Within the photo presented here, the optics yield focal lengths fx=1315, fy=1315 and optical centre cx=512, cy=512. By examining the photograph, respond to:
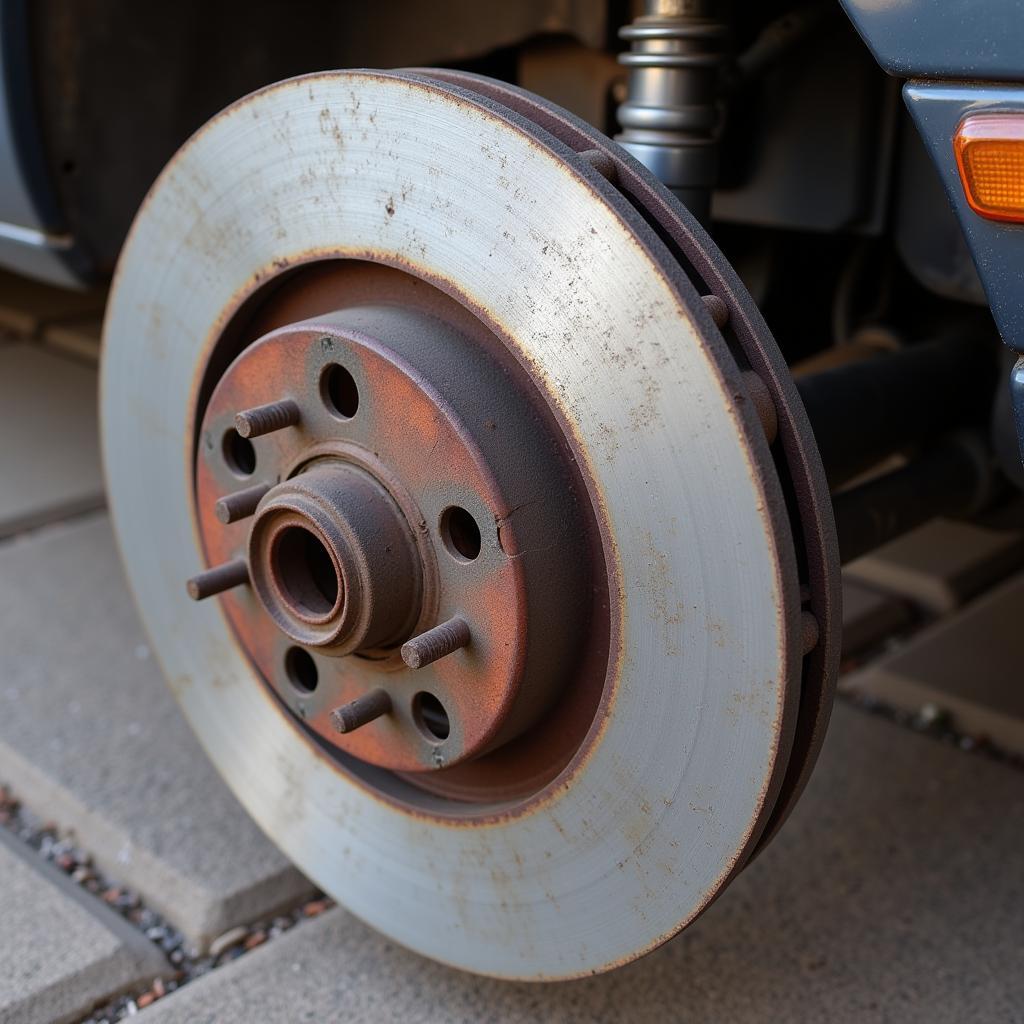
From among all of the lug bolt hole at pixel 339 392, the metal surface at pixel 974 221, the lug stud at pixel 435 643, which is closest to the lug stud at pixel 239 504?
the lug bolt hole at pixel 339 392

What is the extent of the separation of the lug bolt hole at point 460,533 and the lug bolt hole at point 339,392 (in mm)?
128

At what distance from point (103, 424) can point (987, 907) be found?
109cm

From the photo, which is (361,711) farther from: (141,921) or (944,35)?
(944,35)

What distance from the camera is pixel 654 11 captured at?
113 cm

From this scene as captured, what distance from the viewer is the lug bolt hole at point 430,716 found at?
44.8 inches

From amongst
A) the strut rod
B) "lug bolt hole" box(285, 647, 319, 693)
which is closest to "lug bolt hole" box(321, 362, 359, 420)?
"lug bolt hole" box(285, 647, 319, 693)

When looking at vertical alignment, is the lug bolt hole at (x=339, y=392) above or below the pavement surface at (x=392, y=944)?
above

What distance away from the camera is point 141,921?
1447 mm

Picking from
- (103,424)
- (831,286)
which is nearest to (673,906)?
(103,424)

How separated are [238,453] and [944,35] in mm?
716

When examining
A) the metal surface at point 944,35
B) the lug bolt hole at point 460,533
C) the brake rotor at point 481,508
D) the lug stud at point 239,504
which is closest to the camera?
the metal surface at point 944,35

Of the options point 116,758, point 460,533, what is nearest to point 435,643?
point 460,533

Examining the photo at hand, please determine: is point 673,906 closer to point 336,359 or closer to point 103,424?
point 336,359

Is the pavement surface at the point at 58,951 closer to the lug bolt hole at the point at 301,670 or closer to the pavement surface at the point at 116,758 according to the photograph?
the pavement surface at the point at 116,758
